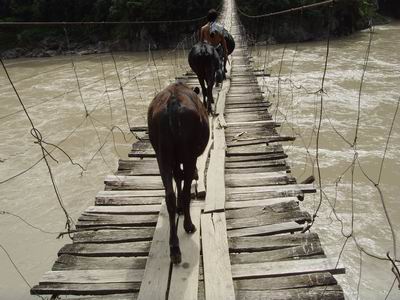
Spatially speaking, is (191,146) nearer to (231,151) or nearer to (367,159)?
(231,151)

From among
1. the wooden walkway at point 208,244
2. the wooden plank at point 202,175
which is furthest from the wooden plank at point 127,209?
the wooden plank at point 202,175

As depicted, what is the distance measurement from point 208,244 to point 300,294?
0.65 m

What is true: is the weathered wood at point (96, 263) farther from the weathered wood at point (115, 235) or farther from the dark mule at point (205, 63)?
the dark mule at point (205, 63)

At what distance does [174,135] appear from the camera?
2.33 meters

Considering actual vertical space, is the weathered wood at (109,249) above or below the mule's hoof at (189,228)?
below

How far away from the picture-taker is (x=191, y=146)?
240 centimetres

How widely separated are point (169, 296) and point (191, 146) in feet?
2.69

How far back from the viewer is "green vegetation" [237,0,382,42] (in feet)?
67.3

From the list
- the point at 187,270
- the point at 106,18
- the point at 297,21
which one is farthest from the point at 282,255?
the point at 106,18

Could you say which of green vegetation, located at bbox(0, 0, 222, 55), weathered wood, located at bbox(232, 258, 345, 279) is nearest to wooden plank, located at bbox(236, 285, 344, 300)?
weathered wood, located at bbox(232, 258, 345, 279)

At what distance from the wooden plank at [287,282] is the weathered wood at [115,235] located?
765 mm

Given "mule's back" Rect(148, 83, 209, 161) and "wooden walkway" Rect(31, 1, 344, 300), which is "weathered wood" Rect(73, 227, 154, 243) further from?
"mule's back" Rect(148, 83, 209, 161)

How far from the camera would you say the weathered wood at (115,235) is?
2750mm

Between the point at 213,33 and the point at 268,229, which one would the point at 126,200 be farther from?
the point at 213,33
